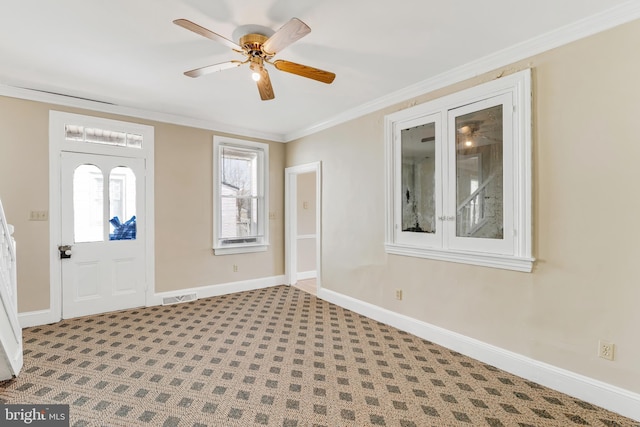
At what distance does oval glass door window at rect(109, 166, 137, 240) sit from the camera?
4.04m

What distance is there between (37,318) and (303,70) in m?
4.16

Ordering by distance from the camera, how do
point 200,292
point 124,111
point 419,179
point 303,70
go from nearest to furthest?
point 303,70
point 419,179
point 124,111
point 200,292

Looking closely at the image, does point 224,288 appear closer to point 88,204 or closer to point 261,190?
point 261,190

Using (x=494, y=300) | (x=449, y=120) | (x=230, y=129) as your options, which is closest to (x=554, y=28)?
(x=449, y=120)

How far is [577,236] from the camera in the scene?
2.27 metres

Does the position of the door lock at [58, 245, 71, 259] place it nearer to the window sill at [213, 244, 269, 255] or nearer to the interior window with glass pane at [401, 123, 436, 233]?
the window sill at [213, 244, 269, 255]

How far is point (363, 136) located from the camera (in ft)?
13.3

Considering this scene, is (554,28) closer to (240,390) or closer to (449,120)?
(449,120)

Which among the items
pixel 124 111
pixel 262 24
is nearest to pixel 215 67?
pixel 262 24

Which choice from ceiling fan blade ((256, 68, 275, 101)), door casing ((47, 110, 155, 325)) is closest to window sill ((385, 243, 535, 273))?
ceiling fan blade ((256, 68, 275, 101))

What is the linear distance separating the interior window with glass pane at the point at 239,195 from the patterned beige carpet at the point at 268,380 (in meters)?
1.78

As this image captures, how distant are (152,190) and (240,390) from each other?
3175 mm

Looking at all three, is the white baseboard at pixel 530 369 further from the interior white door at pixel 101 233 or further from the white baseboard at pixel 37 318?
the white baseboard at pixel 37 318

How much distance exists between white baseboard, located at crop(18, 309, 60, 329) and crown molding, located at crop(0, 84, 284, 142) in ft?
8.26
